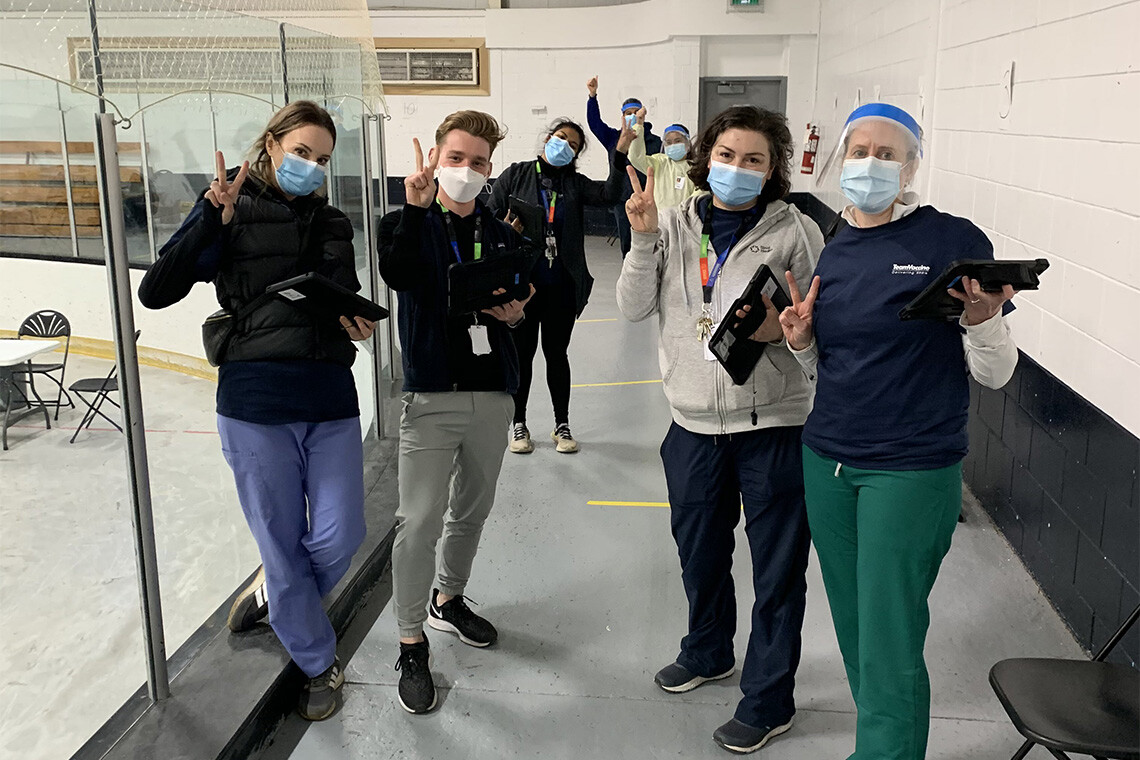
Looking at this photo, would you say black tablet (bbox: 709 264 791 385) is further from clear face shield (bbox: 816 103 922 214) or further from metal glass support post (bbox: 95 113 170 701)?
metal glass support post (bbox: 95 113 170 701)

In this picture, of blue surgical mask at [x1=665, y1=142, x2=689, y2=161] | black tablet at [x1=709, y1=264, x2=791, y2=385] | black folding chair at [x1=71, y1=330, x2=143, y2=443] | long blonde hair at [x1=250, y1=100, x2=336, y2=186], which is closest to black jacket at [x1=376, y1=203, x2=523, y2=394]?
long blonde hair at [x1=250, y1=100, x2=336, y2=186]

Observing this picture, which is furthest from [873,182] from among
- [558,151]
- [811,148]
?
[811,148]

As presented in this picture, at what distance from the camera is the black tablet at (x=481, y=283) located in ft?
8.21

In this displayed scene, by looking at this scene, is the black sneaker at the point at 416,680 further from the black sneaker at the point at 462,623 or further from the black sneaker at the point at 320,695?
the black sneaker at the point at 462,623

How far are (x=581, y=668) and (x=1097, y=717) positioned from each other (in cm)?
155

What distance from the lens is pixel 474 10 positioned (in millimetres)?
14094

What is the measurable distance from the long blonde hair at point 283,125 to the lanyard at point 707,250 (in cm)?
110

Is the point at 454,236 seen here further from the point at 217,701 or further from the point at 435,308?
the point at 217,701

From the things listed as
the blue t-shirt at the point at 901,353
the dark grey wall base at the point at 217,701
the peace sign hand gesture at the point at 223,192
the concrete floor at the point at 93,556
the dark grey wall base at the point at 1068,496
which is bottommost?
the concrete floor at the point at 93,556

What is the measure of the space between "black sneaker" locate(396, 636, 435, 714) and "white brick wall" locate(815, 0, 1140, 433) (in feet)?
7.44

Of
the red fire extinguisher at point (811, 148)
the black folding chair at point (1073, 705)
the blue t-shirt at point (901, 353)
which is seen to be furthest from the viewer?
the red fire extinguisher at point (811, 148)

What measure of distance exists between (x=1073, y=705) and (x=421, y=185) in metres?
2.02

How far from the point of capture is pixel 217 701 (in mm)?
2484

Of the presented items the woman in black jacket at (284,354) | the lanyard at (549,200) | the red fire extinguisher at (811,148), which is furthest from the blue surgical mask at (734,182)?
the red fire extinguisher at (811,148)
